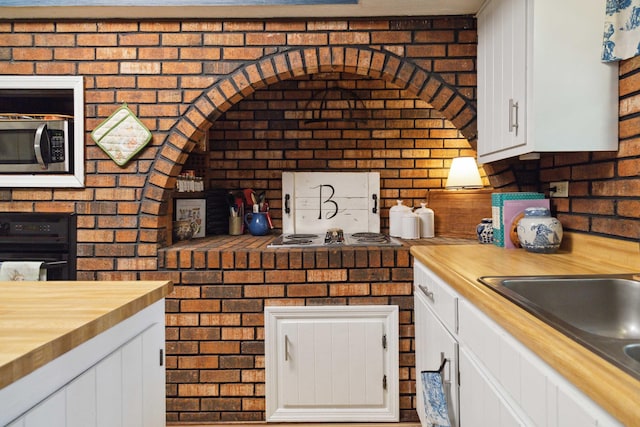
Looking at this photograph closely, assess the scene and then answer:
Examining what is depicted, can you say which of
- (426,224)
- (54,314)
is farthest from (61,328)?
(426,224)

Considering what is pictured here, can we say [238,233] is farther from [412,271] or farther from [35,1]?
[35,1]

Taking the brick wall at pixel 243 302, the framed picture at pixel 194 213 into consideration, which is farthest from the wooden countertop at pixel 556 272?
the framed picture at pixel 194 213

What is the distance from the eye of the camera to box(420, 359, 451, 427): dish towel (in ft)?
4.78

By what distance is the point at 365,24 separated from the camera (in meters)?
2.22

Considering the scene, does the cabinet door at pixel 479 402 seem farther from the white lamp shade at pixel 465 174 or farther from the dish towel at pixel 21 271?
the dish towel at pixel 21 271

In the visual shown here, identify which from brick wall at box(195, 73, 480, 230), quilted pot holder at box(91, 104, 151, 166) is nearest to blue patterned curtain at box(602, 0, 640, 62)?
brick wall at box(195, 73, 480, 230)

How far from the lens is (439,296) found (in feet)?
5.32

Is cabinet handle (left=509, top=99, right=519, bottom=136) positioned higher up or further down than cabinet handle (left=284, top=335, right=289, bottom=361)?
higher up

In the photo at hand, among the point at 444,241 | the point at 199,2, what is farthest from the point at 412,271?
the point at 199,2

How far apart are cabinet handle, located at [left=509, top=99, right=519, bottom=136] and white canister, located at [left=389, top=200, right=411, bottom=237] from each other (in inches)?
39.8

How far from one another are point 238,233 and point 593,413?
240 centimetres

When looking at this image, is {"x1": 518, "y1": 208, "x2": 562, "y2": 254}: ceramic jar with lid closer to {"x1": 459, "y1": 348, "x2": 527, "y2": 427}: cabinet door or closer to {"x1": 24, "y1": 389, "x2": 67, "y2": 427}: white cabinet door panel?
{"x1": 459, "y1": 348, "x2": 527, "y2": 427}: cabinet door

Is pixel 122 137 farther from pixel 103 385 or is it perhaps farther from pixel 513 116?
pixel 513 116

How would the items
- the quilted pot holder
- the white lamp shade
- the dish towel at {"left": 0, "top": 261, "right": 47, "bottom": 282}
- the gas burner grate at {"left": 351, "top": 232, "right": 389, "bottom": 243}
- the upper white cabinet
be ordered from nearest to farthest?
the upper white cabinet → the dish towel at {"left": 0, "top": 261, "right": 47, "bottom": 282} → the quilted pot holder → the gas burner grate at {"left": 351, "top": 232, "right": 389, "bottom": 243} → the white lamp shade
